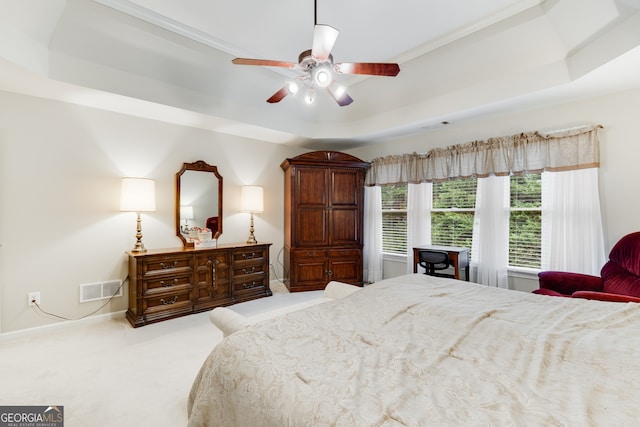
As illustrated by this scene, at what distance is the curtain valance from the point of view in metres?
3.07

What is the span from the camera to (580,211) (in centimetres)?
309

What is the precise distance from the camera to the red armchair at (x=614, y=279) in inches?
94.7

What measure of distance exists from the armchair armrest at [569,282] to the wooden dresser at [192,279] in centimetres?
337

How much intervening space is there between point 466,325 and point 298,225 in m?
3.38

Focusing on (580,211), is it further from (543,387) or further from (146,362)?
(146,362)

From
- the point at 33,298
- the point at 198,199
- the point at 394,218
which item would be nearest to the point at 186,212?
the point at 198,199

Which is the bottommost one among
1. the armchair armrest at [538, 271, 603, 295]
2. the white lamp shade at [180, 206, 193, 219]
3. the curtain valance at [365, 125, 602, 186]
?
the armchair armrest at [538, 271, 603, 295]

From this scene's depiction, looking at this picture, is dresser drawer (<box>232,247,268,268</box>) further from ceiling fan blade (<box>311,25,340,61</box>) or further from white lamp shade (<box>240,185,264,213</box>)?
ceiling fan blade (<box>311,25,340,61</box>)

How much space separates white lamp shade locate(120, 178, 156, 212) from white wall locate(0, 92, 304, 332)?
27 centimetres

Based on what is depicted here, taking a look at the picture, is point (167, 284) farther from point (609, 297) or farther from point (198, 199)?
point (609, 297)

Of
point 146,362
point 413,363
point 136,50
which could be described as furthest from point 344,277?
point 136,50

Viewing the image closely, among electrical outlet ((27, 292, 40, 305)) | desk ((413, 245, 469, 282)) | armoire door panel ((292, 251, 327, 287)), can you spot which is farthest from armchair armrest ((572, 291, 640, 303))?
electrical outlet ((27, 292, 40, 305))

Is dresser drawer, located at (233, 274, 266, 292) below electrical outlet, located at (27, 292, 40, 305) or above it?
below

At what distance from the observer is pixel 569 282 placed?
268 cm
